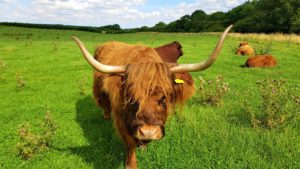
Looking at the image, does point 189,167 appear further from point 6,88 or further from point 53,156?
point 6,88

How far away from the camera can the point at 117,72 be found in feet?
14.5

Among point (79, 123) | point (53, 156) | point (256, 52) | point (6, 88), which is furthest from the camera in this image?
point (256, 52)

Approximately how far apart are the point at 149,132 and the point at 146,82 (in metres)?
0.64

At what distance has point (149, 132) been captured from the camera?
3750 millimetres

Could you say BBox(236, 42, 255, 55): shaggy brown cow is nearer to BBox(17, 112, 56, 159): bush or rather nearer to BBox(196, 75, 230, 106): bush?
BBox(196, 75, 230, 106): bush

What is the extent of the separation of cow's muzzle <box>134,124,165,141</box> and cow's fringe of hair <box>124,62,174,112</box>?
24 centimetres

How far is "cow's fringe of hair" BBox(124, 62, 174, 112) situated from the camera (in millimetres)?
3972

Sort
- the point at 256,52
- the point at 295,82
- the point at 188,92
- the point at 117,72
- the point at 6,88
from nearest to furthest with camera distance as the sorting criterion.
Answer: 1. the point at 117,72
2. the point at 188,92
3. the point at 6,88
4. the point at 295,82
5. the point at 256,52

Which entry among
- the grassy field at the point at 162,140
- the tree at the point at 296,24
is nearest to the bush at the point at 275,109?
the grassy field at the point at 162,140

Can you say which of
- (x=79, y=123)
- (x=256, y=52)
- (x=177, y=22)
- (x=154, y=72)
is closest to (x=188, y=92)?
(x=154, y=72)

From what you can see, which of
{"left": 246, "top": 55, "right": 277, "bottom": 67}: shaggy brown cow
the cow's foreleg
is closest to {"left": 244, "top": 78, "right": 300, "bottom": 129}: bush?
the cow's foreleg

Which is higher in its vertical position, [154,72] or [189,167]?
[154,72]

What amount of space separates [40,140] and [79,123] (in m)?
1.66

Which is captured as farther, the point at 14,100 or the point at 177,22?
the point at 177,22
